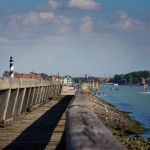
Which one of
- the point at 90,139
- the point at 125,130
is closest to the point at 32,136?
the point at 90,139

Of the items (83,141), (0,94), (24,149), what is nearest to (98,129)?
(83,141)

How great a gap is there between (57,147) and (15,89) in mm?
4809

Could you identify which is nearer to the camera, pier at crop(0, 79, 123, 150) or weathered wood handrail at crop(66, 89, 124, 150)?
weathered wood handrail at crop(66, 89, 124, 150)

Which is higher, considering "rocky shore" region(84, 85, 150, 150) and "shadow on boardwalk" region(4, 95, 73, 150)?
"shadow on boardwalk" region(4, 95, 73, 150)

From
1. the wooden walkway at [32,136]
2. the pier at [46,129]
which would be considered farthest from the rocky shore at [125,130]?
the pier at [46,129]

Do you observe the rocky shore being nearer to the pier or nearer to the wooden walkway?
the wooden walkway

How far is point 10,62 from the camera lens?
75.3 feet

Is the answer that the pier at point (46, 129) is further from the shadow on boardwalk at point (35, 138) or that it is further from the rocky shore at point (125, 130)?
the rocky shore at point (125, 130)

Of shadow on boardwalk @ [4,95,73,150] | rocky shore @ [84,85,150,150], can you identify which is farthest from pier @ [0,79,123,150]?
rocky shore @ [84,85,150,150]

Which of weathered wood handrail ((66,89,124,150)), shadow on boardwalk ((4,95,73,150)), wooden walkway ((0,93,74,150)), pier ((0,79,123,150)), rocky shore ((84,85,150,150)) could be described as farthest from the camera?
rocky shore ((84,85,150,150))

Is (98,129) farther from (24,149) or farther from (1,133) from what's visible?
(1,133)

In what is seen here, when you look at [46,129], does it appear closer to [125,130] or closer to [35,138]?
[35,138]

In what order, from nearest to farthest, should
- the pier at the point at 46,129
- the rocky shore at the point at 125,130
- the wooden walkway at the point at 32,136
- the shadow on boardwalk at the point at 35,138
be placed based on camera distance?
the pier at the point at 46,129 < the shadow on boardwalk at the point at 35,138 < the wooden walkway at the point at 32,136 < the rocky shore at the point at 125,130

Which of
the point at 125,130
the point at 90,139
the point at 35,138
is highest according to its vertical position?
the point at 90,139
